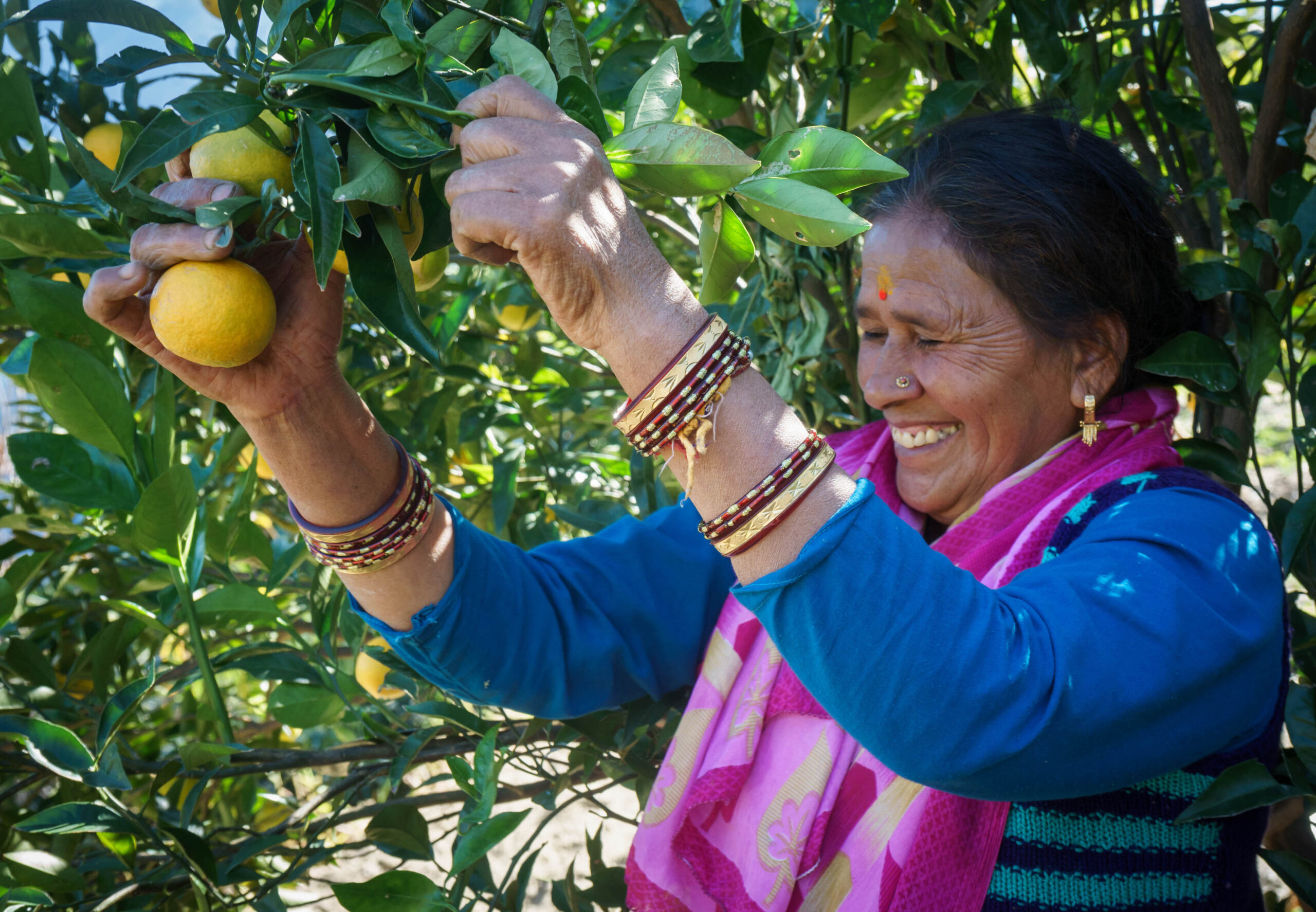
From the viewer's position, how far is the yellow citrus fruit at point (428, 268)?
100 centimetres

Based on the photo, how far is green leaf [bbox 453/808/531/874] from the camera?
1.05 meters

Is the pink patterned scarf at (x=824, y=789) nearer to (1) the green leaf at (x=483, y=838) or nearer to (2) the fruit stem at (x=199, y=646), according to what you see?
(1) the green leaf at (x=483, y=838)

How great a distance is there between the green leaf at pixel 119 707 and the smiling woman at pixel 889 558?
0.80 feet

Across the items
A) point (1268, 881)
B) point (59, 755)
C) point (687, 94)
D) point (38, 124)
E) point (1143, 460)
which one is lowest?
point (1268, 881)

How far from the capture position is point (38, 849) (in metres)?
1.62

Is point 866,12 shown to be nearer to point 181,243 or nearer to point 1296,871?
point 181,243

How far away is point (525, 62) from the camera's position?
83 cm

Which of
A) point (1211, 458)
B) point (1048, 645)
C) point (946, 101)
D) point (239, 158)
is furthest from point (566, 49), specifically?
point (1211, 458)

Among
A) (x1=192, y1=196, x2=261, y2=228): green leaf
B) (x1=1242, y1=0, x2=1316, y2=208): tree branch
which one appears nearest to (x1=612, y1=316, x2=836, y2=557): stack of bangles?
(x1=192, y1=196, x2=261, y2=228): green leaf

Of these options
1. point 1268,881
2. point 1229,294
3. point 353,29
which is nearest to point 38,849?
point 353,29

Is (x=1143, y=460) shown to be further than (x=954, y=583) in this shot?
Yes

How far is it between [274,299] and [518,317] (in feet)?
3.33

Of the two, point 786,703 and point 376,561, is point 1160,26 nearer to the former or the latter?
point 786,703

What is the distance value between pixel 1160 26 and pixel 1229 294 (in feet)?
2.02
